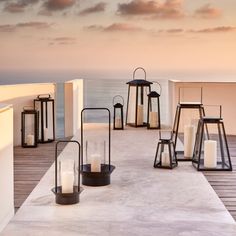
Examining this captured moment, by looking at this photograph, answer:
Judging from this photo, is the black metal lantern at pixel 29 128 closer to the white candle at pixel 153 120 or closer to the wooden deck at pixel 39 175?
the wooden deck at pixel 39 175

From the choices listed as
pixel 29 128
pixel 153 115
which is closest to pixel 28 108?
pixel 29 128

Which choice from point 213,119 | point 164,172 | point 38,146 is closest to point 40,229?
point 164,172

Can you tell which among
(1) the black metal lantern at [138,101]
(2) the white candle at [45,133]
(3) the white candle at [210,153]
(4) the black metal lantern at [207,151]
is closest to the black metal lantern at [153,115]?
(1) the black metal lantern at [138,101]

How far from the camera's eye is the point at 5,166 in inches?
115

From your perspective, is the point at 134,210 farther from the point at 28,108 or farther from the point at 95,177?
the point at 28,108

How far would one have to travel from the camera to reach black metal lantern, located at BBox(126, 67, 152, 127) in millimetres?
6723

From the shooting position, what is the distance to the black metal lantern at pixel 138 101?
672cm

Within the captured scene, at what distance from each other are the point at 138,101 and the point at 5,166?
3985 millimetres

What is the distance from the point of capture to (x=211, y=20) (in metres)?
8.65

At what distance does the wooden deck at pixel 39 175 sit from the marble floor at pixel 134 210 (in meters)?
0.18

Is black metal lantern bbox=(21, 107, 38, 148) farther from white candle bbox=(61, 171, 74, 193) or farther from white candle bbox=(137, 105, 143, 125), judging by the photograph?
white candle bbox=(61, 171, 74, 193)

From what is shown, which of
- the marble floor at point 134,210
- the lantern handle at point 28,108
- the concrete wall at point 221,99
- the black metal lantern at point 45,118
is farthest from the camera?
the concrete wall at point 221,99

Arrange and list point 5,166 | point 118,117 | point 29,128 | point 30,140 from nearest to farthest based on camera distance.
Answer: point 5,166
point 30,140
point 29,128
point 118,117

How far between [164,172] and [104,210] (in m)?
1.27
